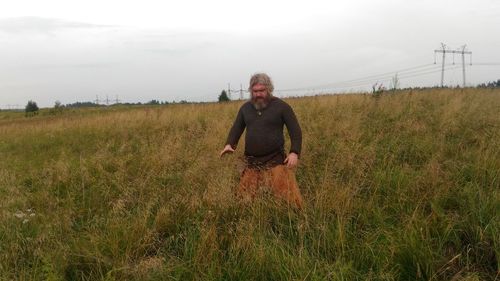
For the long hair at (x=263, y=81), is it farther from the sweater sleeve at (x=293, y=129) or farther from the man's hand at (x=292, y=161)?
the man's hand at (x=292, y=161)

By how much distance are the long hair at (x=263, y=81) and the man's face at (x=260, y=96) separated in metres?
0.04

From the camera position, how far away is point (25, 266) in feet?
10.1

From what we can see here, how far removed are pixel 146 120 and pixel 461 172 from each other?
10570 mm

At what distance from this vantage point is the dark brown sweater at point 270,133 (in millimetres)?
4293

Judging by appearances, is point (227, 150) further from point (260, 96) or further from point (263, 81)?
point (263, 81)

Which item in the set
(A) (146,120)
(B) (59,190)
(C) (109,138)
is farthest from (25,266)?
(A) (146,120)

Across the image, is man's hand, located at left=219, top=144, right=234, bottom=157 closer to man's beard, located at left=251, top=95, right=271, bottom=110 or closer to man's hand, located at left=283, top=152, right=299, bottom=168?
man's beard, located at left=251, top=95, right=271, bottom=110

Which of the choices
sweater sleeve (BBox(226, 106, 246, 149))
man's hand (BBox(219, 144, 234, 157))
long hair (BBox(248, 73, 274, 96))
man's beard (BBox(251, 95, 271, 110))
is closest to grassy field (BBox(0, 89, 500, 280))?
man's hand (BBox(219, 144, 234, 157))

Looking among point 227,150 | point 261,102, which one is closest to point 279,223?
point 227,150

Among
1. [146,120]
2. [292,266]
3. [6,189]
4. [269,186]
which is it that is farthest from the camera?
[146,120]

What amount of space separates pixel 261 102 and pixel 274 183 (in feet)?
2.96

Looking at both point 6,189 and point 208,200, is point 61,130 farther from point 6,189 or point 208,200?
point 208,200

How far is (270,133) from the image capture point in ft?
14.1

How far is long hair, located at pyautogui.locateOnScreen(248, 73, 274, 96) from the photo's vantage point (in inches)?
169
